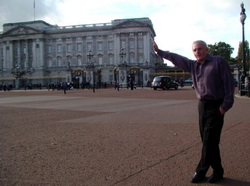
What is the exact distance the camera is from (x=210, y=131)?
406cm

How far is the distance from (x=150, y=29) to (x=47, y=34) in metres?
36.4

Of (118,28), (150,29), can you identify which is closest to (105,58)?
(118,28)

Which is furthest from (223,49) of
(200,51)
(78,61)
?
(200,51)

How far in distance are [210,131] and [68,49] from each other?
334 feet

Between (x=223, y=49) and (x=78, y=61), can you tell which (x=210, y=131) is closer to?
(x=78, y=61)

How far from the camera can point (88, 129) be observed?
856 cm

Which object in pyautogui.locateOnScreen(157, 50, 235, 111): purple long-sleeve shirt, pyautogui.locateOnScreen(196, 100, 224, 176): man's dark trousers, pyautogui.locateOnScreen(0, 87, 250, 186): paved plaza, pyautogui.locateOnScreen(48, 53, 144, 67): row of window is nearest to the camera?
pyautogui.locateOnScreen(157, 50, 235, 111): purple long-sleeve shirt

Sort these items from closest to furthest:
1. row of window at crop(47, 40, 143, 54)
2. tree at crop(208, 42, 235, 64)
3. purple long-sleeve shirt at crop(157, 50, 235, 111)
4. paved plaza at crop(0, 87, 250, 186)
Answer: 1. purple long-sleeve shirt at crop(157, 50, 235, 111)
2. paved plaza at crop(0, 87, 250, 186)
3. row of window at crop(47, 40, 143, 54)
4. tree at crop(208, 42, 235, 64)

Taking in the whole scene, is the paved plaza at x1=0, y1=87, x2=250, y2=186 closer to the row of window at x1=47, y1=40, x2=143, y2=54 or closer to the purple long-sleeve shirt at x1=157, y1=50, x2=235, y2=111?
the purple long-sleeve shirt at x1=157, y1=50, x2=235, y2=111

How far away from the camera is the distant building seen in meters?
92.7

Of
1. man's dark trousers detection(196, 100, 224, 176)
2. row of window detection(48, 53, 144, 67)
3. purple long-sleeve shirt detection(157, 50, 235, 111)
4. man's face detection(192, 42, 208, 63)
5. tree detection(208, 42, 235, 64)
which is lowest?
man's dark trousers detection(196, 100, 224, 176)

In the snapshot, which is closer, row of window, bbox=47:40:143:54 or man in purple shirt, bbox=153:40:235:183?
man in purple shirt, bbox=153:40:235:183

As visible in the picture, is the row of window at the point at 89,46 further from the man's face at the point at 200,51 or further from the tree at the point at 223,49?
the man's face at the point at 200,51

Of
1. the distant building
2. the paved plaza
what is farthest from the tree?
the paved plaza
